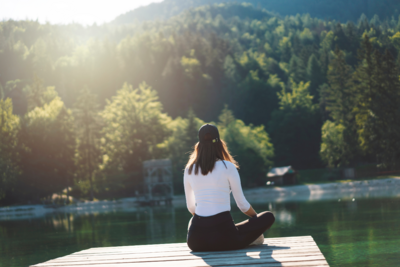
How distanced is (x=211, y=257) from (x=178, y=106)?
260 feet

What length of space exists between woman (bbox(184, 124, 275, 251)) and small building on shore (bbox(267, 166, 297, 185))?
51048 mm

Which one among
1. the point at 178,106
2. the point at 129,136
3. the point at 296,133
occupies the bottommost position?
the point at 296,133

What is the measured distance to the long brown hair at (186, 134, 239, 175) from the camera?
476 cm

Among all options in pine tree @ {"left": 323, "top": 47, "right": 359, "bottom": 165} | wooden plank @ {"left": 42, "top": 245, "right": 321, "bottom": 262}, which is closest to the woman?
wooden plank @ {"left": 42, "top": 245, "right": 321, "bottom": 262}

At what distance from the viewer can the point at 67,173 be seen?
47.9 meters

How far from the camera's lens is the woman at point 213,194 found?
4758 millimetres

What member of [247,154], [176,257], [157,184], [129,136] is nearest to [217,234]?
[176,257]

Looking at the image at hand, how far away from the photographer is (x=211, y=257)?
14.5 ft

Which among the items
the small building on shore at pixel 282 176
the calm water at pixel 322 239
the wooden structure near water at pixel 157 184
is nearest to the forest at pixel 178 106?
the small building on shore at pixel 282 176

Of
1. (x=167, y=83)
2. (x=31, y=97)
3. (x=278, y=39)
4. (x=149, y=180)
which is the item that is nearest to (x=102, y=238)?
(x=149, y=180)

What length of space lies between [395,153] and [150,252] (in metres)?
49.5

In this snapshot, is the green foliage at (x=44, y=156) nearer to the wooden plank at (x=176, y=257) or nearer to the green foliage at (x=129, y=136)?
the green foliage at (x=129, y=136)

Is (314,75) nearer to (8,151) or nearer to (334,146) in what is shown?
(334,146)

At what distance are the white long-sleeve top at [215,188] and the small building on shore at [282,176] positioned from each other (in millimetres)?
51077
